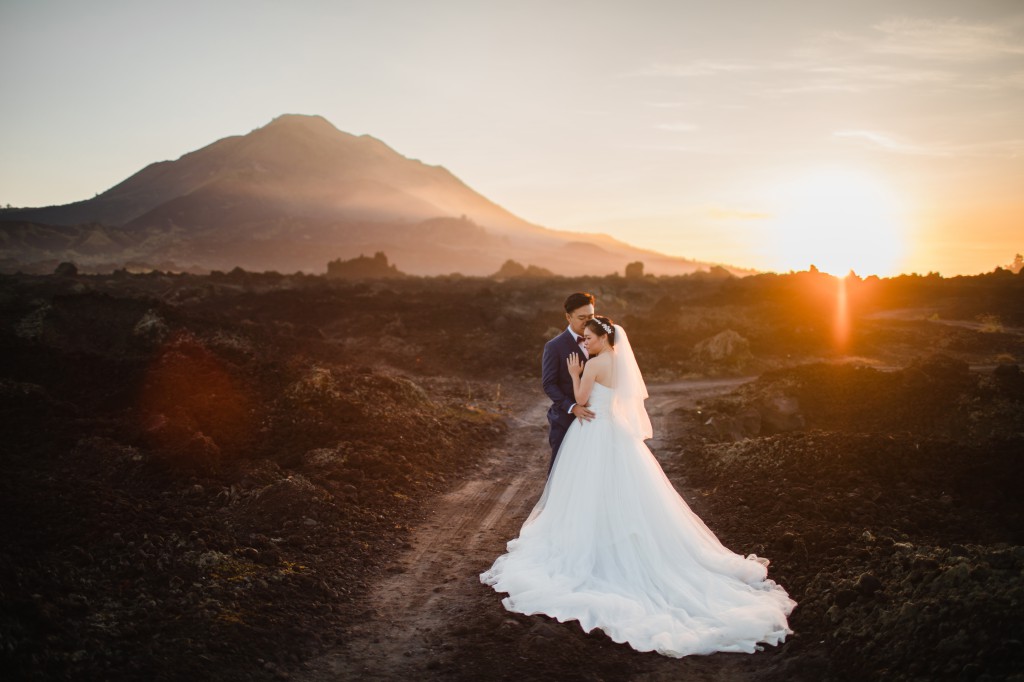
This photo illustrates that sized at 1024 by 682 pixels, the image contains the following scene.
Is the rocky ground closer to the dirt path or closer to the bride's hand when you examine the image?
the dirt path

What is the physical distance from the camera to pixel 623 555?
6059 mm

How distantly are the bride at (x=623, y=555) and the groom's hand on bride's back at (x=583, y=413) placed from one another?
0.23 ft

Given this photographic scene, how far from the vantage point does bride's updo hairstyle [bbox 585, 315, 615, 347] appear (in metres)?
6.34

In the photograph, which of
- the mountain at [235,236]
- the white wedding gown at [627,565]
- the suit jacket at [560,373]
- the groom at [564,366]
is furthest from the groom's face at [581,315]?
the mountain at [235,236]

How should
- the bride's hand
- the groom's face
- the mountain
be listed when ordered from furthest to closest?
1. the mountain
2. the groom's face
3. the bride's hand

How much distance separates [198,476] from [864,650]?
27.5 feet

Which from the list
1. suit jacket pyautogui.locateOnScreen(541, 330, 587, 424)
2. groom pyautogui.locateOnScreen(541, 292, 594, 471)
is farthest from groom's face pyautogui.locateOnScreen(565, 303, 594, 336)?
suit jacket pyautogui.locateOnScreen(541, 330, 587, 424)

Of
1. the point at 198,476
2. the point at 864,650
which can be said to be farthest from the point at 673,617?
the point at 198,476

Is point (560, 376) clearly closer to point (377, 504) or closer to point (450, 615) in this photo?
point (450, 615)

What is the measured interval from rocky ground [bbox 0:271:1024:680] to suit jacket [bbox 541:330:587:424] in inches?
85.1

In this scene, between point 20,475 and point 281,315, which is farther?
point 281,315

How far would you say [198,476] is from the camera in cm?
890

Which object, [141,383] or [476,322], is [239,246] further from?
[141,383]

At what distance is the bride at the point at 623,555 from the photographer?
17.8 ft
